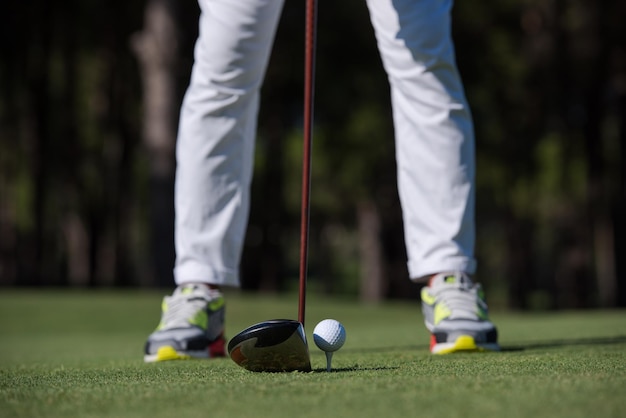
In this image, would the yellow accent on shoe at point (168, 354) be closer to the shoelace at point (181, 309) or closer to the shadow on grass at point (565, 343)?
the shoelace at point (181, 309)

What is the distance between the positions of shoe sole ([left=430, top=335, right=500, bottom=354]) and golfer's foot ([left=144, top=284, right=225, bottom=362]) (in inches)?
30.2

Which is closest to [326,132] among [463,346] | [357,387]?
[463,346]

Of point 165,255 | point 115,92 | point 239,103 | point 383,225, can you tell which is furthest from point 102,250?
point 239,103

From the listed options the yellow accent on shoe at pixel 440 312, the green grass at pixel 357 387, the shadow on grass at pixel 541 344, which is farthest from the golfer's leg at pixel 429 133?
the green grass at pixel 357 387

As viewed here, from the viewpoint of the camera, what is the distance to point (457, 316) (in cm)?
286

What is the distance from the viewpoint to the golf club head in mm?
2125

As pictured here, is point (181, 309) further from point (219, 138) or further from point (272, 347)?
point (272, 347)

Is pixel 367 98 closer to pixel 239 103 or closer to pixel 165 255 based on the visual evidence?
pixel 165 255

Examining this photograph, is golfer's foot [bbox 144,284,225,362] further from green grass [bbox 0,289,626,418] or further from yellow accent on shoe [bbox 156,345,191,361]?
green grass [bbox 0,289,626,418]

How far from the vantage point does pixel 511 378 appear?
6.18ft

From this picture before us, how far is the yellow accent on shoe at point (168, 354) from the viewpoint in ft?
9.38

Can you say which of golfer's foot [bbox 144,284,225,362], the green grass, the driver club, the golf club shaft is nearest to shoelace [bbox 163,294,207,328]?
golfer's foot [bbox 144,284,225,362]

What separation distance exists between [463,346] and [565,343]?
2.16 ft

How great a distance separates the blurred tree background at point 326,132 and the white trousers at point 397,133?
10.1 m
